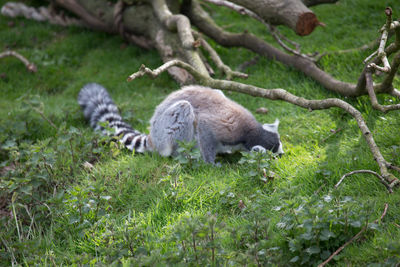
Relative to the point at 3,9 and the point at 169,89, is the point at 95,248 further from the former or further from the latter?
the point at 3,9

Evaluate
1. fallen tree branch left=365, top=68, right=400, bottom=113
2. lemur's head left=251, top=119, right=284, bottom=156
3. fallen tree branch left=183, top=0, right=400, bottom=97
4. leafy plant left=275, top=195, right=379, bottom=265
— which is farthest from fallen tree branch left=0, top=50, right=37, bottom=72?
leafy plant left=275, top=195, right=379, bottom=265

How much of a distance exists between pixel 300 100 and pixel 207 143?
111 cm

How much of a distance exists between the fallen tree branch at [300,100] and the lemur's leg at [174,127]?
1.64 ft

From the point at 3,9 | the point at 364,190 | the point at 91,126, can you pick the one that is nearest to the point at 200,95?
the point at 91,126

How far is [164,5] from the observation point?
244 inches

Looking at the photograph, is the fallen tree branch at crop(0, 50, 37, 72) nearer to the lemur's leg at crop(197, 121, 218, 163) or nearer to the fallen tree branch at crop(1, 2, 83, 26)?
the fallen tree branch at crop(1, 2, 83, 26)

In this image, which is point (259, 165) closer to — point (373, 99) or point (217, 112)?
point (217, 112)

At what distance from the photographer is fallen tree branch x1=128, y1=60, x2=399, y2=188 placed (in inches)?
120

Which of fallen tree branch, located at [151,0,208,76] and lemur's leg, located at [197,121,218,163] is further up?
fallen tree branch, located at [151,0,208,76]

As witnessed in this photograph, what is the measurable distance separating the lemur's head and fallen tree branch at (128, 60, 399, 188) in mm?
369

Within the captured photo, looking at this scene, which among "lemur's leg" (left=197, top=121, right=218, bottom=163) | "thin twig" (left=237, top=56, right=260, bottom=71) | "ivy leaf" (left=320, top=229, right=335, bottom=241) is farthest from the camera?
"thin twig" (left=237, top=56, right=260, bottom=71)

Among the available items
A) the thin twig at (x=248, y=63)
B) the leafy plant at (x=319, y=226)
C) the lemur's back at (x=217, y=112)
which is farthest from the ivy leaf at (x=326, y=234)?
the thin twig at (x=248, y=63)

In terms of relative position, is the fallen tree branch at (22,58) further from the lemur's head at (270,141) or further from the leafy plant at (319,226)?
the leafy plant at (319,226)

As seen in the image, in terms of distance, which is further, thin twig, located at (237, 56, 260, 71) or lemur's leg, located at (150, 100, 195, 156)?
thin twig, located at (237, 56, 260, 71)
